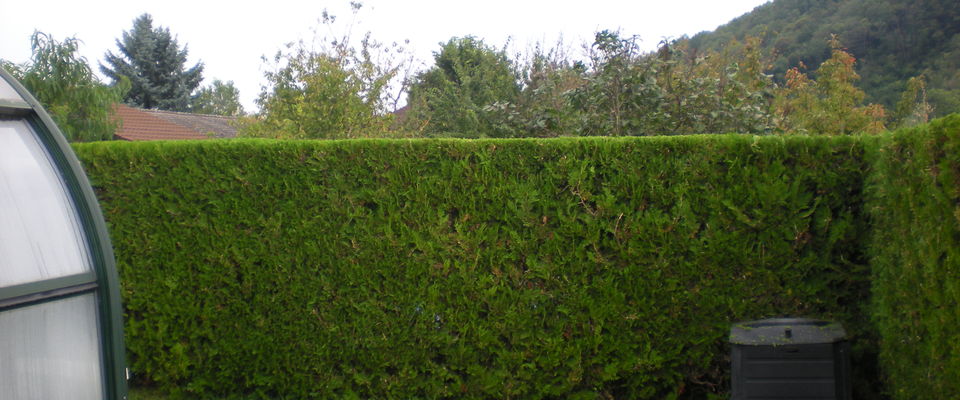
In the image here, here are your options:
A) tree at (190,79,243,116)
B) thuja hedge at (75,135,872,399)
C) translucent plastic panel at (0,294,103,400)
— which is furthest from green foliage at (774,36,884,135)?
tree at (190,79,243,116)

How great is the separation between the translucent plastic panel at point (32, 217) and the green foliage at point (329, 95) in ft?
28.0

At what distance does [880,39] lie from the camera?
2280cm

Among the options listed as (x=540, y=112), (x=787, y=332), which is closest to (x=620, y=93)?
(x=540, y=112)

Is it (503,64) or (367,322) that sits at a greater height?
(503,64)

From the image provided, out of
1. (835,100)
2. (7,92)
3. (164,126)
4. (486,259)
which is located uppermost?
(164,126)

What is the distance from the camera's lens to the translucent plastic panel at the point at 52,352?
2.20m

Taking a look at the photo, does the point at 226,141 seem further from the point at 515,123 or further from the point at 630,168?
the point at 515,123

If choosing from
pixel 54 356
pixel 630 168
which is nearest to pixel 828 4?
pixel 630 168

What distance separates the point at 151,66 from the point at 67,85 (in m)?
29.0

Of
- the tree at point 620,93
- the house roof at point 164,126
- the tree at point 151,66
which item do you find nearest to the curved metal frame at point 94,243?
the tree at point 620,93

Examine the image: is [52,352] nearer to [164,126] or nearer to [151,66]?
[164,126]

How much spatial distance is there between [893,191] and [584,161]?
2.07 m

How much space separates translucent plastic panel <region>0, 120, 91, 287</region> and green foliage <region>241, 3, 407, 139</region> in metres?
8.54

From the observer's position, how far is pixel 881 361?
176 inches
